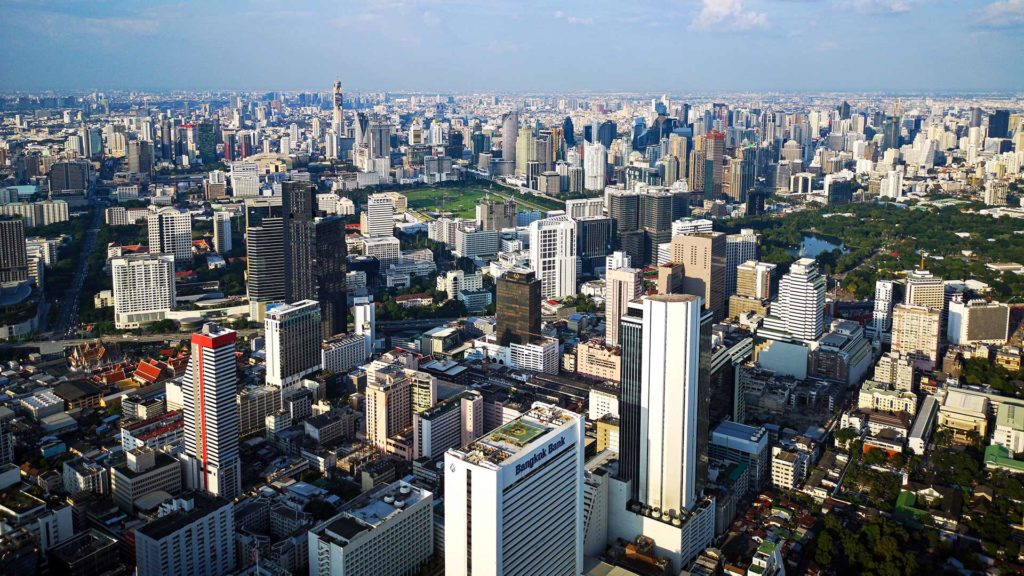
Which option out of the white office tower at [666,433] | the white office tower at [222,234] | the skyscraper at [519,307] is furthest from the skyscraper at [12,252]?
the white office tower at [666,433]

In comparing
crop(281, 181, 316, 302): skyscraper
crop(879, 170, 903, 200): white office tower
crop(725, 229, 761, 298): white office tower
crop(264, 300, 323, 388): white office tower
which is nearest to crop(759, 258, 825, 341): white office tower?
crop(725, 229, 761, 298): white office tower

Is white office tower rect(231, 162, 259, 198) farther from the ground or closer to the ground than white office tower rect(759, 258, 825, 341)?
farther from the ground

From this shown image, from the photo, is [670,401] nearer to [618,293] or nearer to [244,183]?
[618,293]

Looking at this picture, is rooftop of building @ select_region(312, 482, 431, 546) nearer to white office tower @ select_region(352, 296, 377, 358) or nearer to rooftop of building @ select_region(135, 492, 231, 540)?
rooftop of building @ select_region(135, 492, 231, 540)

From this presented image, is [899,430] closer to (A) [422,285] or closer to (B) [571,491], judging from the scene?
(B) [571,491]

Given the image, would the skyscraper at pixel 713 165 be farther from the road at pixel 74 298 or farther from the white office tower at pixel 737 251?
the road at pixel 74 298

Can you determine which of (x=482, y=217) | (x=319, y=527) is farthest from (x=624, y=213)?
(x=319, y=527)
